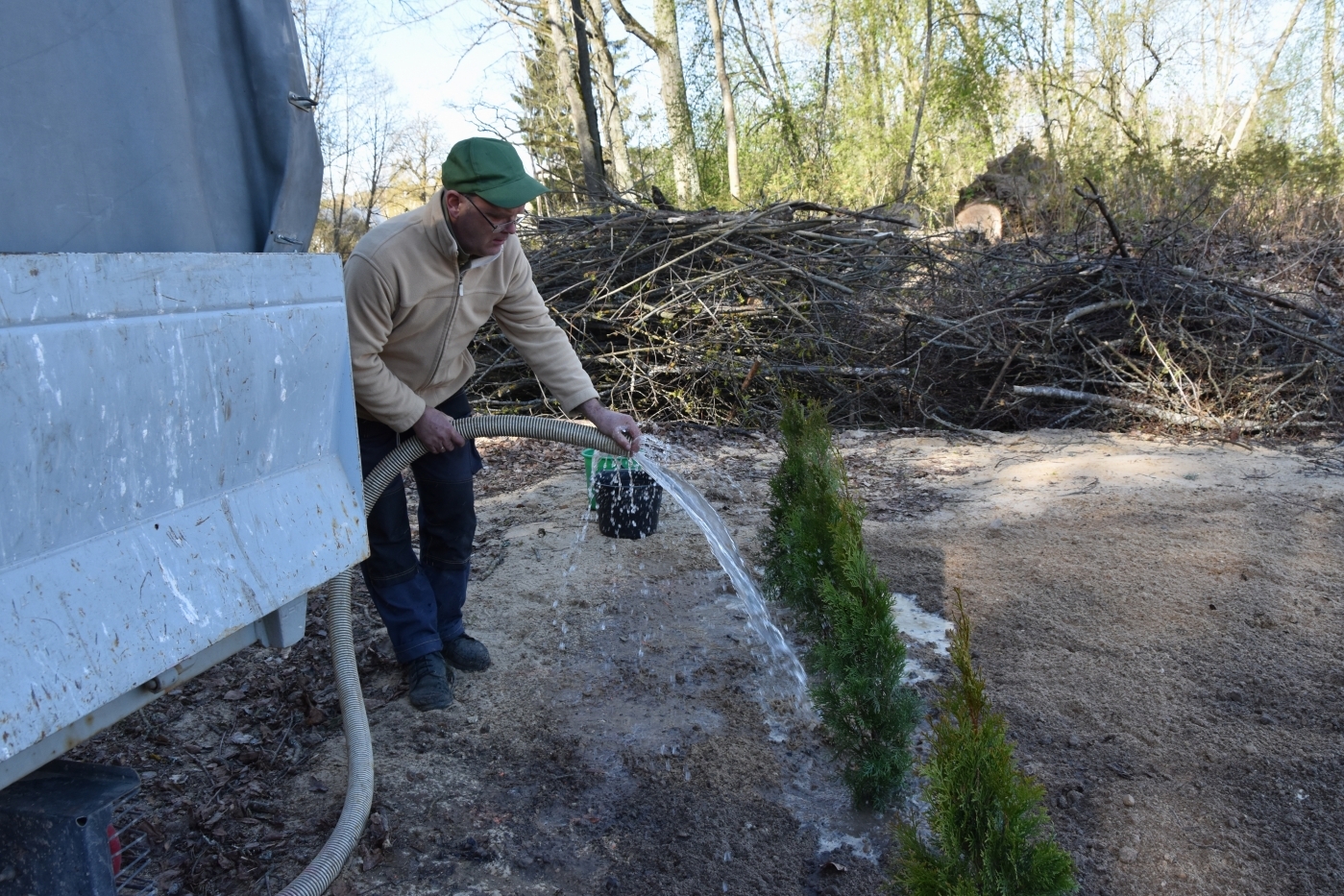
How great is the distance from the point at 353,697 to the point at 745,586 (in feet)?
7.20

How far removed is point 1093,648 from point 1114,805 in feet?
3.38

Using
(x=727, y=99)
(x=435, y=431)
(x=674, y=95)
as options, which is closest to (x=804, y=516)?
(x=435, y=431)

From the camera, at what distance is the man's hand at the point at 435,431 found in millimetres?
3062

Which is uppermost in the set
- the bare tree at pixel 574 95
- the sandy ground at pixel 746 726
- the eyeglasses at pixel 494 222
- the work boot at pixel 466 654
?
the bare tree at pixel 574 95

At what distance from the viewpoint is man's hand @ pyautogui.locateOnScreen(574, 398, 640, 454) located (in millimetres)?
3398

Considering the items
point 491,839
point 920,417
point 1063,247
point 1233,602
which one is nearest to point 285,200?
point 491,839

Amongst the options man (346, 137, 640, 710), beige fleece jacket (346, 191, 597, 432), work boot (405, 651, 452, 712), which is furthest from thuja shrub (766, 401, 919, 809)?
work boot (405, 651, 452, 712)

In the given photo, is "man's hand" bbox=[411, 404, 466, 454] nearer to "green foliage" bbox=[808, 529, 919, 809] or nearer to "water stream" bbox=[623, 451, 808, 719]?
"water stream" bbox=[623, 451, 808, 719]

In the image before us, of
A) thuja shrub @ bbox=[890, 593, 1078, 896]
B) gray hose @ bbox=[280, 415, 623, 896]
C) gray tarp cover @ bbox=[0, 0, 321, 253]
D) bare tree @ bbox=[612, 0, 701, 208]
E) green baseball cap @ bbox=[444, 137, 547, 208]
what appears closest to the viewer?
gray tarp cover @ bbox=[0, 0, 321, 253]

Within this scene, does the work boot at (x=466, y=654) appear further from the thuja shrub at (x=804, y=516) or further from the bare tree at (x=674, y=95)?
the bare tree at (x=674, y=95)

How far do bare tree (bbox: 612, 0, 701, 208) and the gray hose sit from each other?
12161mm

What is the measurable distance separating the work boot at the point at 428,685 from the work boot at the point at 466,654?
0.22 metres

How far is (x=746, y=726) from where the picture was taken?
334cm

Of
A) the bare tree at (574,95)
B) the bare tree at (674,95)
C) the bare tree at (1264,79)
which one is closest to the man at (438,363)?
the bare tree at (574,95)
